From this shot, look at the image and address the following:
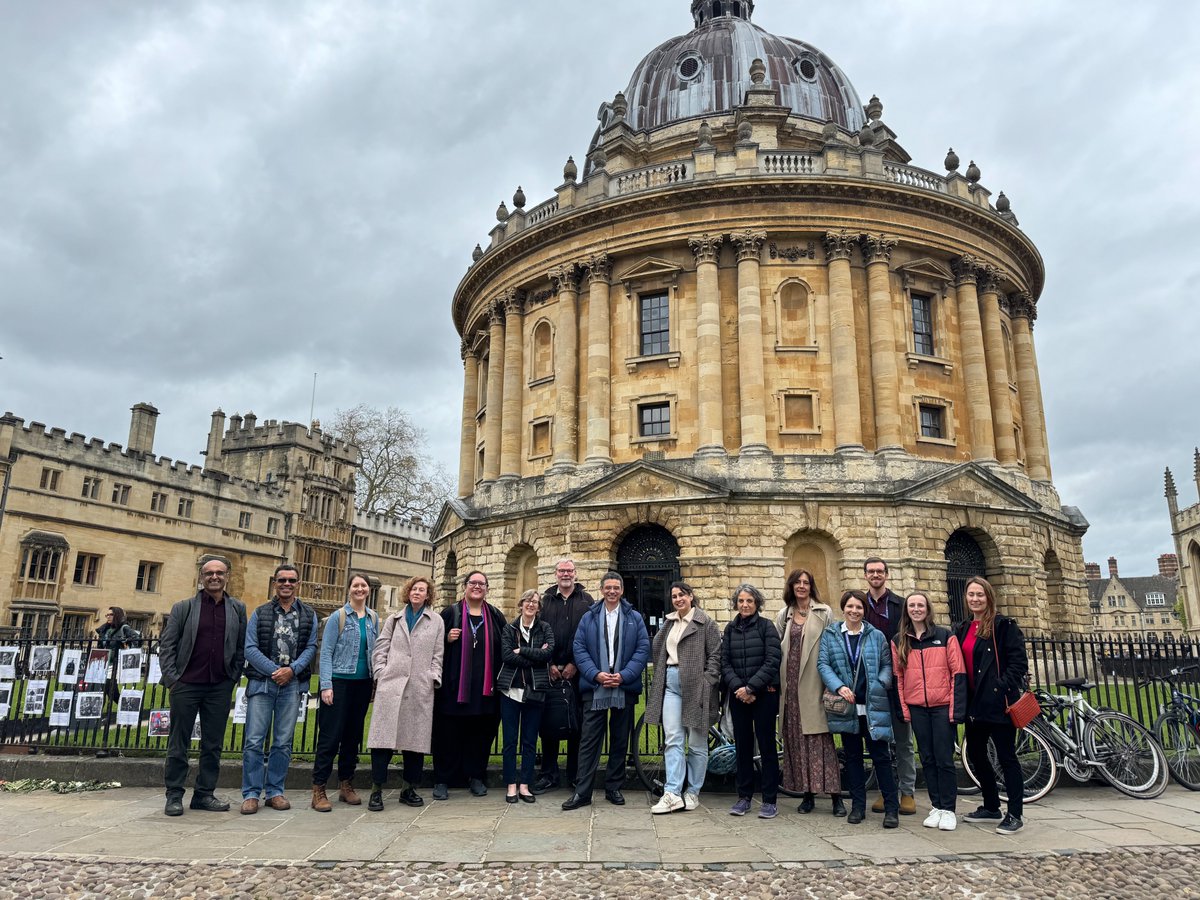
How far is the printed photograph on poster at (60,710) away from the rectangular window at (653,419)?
60.4ft

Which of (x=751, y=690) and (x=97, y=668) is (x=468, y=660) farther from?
(x=97, y=668)

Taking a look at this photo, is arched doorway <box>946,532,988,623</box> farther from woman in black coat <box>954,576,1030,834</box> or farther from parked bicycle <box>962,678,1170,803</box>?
woman in black coat <box>954,576,1030,834</box>

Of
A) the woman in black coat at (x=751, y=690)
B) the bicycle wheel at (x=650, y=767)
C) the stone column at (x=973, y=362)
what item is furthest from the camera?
the stone column at (x=973, y=362)

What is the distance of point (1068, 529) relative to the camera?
28.5m

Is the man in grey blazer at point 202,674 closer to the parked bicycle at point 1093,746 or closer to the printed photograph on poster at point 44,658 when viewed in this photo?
Result: the printed photograph on poster at point 44,658

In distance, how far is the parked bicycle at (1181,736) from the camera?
30.2 feet

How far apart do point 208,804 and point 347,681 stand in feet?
5.60

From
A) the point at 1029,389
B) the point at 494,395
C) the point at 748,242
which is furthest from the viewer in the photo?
the point at 494,395

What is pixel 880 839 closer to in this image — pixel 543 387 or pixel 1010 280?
pixel 543 387

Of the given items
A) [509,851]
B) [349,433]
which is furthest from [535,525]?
[349,433]

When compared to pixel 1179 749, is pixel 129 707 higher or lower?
higher

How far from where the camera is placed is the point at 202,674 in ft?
25.8

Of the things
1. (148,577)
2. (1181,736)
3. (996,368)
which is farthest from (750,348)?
(148,577)

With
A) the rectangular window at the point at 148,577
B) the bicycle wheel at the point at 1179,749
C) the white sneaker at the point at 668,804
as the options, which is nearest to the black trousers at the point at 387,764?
the white sneaker at the point at 668,804
